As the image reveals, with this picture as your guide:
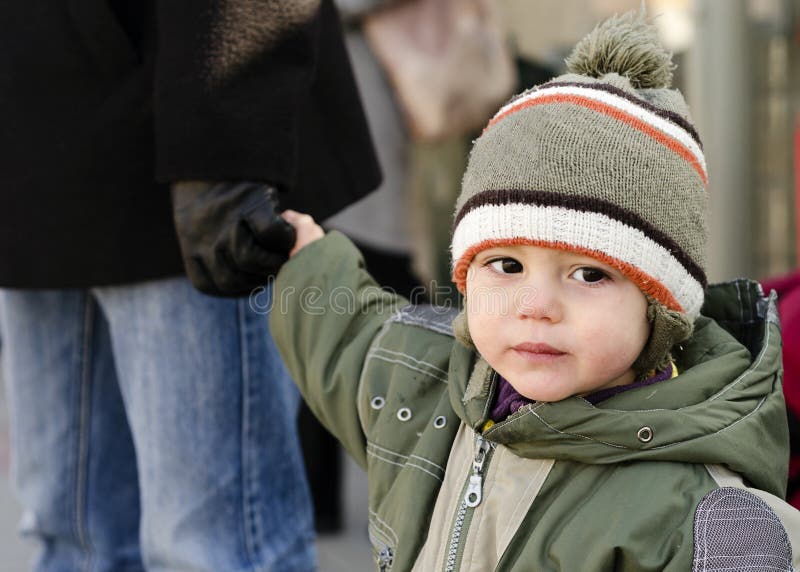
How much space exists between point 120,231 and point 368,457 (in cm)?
61

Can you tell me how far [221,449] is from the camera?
1963 mm

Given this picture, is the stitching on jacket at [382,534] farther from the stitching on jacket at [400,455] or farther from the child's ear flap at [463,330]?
the child's ear flap at [463,330]

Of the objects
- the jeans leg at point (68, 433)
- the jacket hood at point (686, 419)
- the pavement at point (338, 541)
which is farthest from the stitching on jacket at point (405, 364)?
the pavement at point (338, 541)

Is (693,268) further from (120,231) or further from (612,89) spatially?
(120,231)

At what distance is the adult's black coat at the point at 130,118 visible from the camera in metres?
1.79

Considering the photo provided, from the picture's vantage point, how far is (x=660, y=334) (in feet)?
5.09

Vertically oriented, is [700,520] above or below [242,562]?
above

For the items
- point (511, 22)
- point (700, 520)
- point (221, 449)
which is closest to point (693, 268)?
point (700, 520)

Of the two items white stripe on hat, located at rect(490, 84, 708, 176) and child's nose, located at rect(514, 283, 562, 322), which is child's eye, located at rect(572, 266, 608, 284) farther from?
white stripe on hat, located at rect(490, 84, 708, 176)

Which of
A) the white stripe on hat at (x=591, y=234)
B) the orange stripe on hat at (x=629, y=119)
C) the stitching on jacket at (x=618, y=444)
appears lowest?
the stitching on jacket at (x=618, y=444)

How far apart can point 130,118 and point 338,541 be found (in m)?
1.67

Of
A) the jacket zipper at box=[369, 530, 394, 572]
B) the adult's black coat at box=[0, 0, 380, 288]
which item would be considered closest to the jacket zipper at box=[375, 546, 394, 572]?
the jacket zipper at box=[369, 530, 394, 572]

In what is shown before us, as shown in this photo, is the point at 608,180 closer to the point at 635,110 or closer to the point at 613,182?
the point at 613,182

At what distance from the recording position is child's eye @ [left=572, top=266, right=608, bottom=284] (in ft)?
5.00
